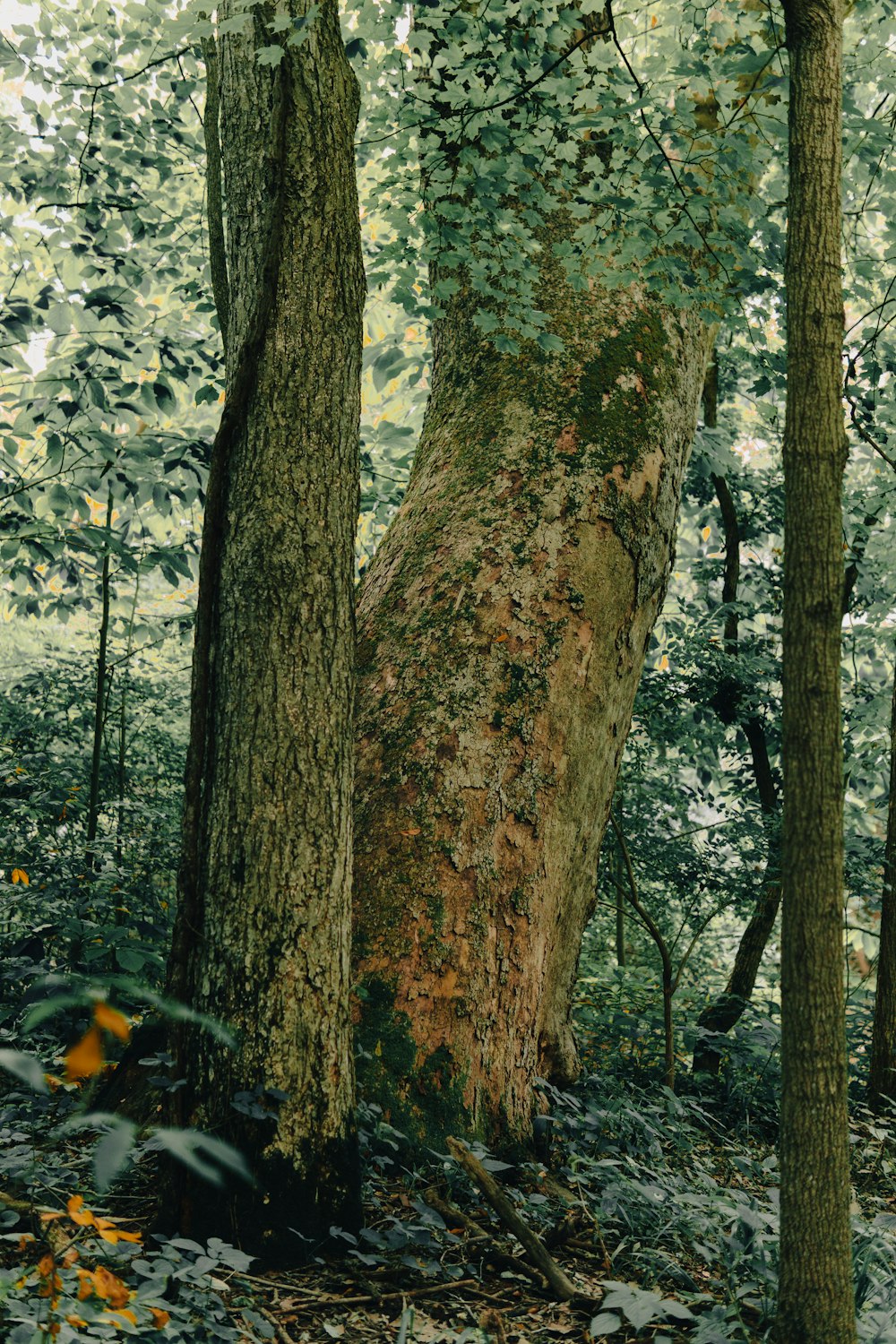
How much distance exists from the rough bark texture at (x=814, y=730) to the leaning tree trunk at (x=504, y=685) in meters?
1.36

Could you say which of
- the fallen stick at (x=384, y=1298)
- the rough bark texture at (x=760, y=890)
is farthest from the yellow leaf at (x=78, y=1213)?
the rough bark texture at (x=760, y=890)

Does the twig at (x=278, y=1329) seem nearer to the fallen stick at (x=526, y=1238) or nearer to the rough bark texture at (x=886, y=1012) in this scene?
the fallen stick at (x=526, y=1238)

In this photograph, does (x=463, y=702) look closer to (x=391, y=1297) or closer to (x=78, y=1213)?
(x=391, y=1297)

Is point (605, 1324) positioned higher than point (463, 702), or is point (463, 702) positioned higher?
point (463, 702)

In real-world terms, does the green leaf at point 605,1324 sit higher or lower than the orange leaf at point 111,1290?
lower

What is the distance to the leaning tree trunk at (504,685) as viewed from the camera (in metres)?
3.08

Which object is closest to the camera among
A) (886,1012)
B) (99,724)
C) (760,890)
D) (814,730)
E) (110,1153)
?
(110,1153)

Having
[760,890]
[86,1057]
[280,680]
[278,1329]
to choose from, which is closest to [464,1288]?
[278,1329]

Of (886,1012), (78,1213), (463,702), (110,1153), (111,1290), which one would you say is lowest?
(886,1012)

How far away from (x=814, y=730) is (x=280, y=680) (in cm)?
128

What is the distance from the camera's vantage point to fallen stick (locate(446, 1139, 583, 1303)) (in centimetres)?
233

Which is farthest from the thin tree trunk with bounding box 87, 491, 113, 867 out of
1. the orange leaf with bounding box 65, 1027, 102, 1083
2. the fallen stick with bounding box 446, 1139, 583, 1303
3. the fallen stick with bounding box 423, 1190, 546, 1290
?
the orange leaf with bounding box 65, 1027, 102, 1083

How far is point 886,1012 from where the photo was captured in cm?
532

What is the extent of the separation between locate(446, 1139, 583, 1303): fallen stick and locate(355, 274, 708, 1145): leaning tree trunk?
1.56 ft
